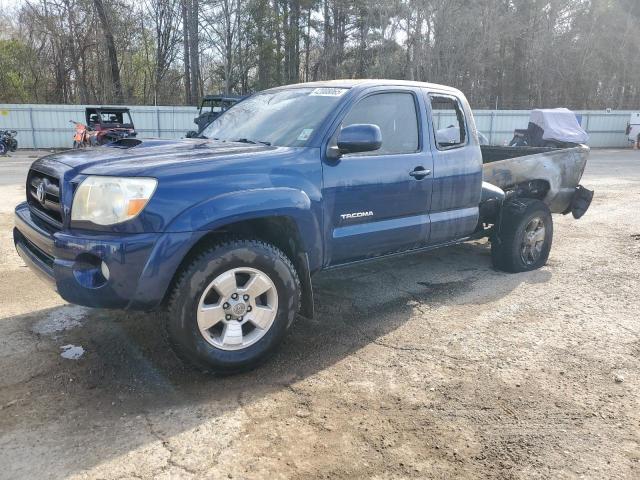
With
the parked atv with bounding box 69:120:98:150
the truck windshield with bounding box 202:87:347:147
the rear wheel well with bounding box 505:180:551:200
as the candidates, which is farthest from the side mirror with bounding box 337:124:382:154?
the parked atv with bounding box 69:120:98:150

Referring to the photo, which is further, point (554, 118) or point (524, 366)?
point (554, 118)

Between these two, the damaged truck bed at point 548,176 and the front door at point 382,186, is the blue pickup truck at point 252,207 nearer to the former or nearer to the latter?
the front door at point 382,186

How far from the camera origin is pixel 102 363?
3.52 m

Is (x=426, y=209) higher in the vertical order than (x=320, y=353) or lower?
higher

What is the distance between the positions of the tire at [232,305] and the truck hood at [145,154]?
0.60 metres

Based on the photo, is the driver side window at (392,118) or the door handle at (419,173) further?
the door handle at (419,173)

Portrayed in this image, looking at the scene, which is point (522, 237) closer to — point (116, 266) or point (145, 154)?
point (145, 154)

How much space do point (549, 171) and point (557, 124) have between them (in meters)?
6.52

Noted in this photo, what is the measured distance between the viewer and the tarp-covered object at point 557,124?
37.3ft

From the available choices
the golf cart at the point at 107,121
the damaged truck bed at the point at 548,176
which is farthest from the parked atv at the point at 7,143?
the damaged truck bed at the point at 548,176

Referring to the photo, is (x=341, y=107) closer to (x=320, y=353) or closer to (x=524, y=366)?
(x=320, y=353)

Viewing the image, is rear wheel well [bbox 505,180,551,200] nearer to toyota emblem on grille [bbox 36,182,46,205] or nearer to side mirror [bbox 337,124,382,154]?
side mirror [bbox 337,124,382,154]

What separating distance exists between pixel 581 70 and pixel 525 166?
35880 millimetres

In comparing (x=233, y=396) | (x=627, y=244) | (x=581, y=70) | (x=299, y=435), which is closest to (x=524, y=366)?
(x=299, y=435)
